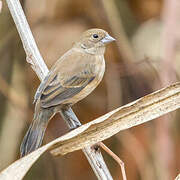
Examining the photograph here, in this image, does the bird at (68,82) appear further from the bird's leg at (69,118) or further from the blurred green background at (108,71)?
the blurred green background at (108,71)

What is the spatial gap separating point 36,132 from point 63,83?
1.62 feet

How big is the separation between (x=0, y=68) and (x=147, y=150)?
1595mm

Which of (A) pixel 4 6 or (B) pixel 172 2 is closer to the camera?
(B) pixel 172 2

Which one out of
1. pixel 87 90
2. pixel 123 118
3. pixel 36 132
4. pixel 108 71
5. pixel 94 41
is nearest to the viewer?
pixel 123 118

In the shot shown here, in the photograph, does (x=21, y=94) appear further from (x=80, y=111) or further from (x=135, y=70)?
(x=135, y=70)

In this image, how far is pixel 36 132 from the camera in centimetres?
282

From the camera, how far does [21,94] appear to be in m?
4.10

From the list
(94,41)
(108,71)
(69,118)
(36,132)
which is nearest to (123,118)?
(36,132)

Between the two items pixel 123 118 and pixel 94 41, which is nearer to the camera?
pixel 123 118

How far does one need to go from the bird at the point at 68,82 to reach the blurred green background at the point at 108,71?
1.50 feet

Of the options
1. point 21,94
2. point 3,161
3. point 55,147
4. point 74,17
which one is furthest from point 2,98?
point 55,147

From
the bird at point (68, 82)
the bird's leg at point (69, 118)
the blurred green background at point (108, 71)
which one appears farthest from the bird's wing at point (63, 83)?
the blurred green background at point (108, 71)

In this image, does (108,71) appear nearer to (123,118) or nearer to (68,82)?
(68,82)

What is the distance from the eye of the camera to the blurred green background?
387 cm
